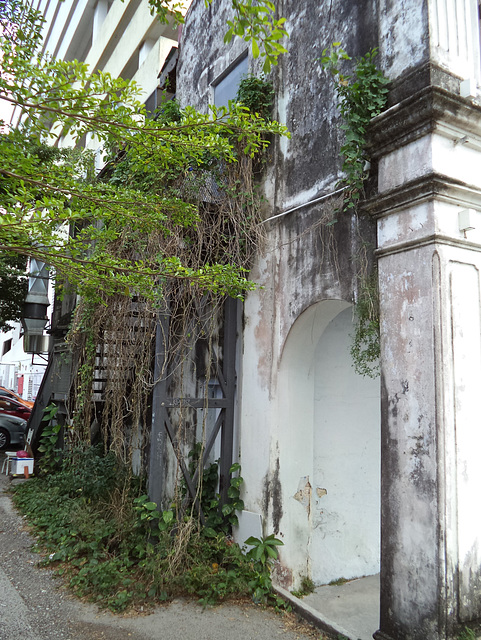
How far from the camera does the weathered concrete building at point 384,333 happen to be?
3.60 metres

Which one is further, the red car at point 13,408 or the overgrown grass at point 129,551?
the red car at point 13,408

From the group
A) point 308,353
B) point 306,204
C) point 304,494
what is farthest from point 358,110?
point 304,494

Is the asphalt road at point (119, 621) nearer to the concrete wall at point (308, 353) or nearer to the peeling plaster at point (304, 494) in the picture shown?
the concrete wall at point (308, 353)

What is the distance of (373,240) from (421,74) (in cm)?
134

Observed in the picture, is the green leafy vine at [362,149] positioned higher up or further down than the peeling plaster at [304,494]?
higher up

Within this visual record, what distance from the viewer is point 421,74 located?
390 cm

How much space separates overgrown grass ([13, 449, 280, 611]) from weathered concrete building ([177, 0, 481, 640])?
0.56 metres

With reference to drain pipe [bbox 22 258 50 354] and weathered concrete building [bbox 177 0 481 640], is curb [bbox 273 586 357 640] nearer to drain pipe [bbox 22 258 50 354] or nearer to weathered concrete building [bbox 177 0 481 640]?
weathered concrete building [bbox 177 0 481 640]

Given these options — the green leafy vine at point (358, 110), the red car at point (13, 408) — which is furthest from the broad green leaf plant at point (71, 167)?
the red car at point (13, 408)

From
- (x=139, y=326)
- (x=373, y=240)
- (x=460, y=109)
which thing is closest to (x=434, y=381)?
(x=373, y=240)

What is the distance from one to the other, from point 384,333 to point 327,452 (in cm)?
229

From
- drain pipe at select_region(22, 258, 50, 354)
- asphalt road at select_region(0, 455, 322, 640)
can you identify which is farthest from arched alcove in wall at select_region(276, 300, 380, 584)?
drain pipe at select_region(22, 258, 50, 354)

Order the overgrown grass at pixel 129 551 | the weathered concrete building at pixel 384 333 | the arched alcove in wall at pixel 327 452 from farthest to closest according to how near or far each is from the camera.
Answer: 1. the arched alcove in wall at pixel 327 452
2. the overgrown grass at pixel 129 551
3. the weathered concrete building at pixel 384 333

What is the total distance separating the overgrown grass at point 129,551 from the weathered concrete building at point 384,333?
561mm
